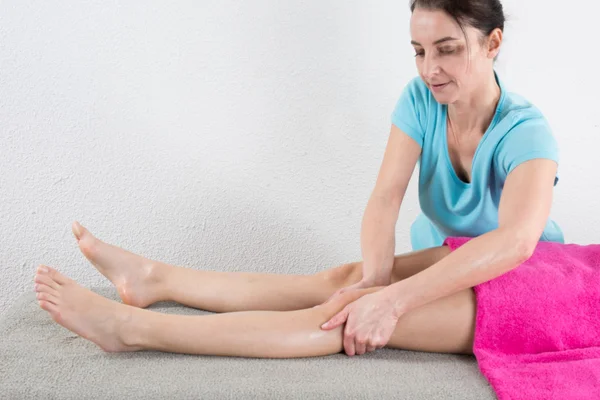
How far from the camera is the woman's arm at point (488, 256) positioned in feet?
4.81

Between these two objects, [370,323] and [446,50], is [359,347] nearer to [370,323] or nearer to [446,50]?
[370,323]

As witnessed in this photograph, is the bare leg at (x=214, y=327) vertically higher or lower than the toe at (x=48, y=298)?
lower

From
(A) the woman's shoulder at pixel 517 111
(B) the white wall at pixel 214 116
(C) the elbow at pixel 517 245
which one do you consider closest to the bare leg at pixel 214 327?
(C) the elbow at pixel 517 245

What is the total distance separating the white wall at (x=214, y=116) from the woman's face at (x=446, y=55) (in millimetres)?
651

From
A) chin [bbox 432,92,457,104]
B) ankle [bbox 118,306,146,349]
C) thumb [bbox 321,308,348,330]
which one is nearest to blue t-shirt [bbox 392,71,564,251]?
chin [bbox 432,92,457,104]

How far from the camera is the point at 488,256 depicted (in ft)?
4.80

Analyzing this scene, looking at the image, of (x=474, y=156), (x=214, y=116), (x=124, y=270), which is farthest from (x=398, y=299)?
(x=214, y=116)

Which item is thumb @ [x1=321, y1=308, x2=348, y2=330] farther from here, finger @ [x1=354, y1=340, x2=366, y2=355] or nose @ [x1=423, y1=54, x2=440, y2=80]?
nose @ [x1=423, y1=54, x2=440, y2=80]

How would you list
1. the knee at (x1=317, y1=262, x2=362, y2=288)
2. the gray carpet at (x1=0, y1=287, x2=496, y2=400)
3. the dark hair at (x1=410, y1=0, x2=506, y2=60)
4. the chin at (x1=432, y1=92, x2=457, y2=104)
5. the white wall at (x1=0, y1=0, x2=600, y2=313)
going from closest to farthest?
the gray carpet at (x1=0, y1=287, x2=496, y2=400)
the dark hair at (x1=410, y1=0, x2=506, y2=60)
the chin at (x1=432, y1=92, x2=457, y2=104)
the knee at (x1=317, y1=262, x2=362, y2=288)
the white wall at (x1=0, y1=0, x2=600, y2=313)

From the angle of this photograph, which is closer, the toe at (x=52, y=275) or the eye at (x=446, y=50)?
the toe at (x=52, y=275)

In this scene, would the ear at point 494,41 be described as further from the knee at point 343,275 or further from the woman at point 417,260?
the knee at point 343,275

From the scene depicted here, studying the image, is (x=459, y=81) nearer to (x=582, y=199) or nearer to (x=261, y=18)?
(x=261, y=18)

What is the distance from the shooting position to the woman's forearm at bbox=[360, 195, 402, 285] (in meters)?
1.72

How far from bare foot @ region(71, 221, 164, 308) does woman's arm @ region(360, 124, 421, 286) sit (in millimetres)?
489
